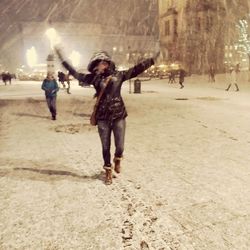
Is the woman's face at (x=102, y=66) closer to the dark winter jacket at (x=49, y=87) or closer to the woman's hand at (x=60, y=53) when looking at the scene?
the woman's hand at (x=60, y=53)

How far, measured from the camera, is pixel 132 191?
4953 millimetres

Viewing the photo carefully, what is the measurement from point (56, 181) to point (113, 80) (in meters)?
1.83

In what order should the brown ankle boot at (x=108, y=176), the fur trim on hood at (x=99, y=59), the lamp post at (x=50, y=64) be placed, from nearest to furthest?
1. the fur trim on hood at (x=99, y=59)
2. the brown ankle boot at (x=108, y=176)
3. the lamp post at (x=50, y=64)

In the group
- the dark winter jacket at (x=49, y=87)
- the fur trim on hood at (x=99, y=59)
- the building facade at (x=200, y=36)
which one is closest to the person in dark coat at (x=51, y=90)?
the dark winter jacket at (x=49, y=87)

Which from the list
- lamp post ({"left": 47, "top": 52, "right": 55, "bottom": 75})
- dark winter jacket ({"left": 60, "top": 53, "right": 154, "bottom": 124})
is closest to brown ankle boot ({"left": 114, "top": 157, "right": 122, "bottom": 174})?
dark winter jacket ({"left": 60, "top": 53, "right": 154, "bottom": 124})

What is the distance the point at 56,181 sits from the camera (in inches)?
217

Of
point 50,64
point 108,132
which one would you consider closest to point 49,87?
point 50,64

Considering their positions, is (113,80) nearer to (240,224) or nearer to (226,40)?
(240,224)

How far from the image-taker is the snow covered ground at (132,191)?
3.63m

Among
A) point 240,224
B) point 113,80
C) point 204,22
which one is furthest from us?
Answer: point 204,22

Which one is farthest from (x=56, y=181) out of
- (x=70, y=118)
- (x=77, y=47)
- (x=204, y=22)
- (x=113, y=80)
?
(x=77, y=47)

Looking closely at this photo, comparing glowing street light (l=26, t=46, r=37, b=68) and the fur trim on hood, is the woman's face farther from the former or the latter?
glowing street light (l=26, t=46, r=37, b=68)

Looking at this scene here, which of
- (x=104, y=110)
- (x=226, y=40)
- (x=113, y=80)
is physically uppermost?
(x=226, y=40)

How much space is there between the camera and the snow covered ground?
3.63m
